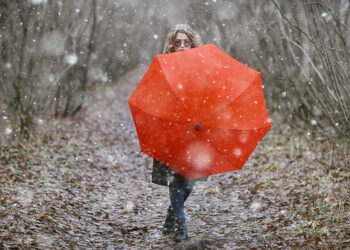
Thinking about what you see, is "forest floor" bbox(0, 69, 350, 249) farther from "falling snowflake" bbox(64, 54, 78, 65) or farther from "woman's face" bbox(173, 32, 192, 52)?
"falling snowflake" bbox(64, 54, 78, 65)

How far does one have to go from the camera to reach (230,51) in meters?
11.4

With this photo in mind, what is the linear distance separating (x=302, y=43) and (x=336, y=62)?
183 centimetres

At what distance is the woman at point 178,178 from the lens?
12.7 feet

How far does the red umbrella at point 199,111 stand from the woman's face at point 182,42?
28.9 inches

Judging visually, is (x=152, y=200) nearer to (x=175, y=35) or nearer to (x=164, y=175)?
(x=164, y=175)

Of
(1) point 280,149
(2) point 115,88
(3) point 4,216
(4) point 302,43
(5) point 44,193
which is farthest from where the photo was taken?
(2) point 115,88

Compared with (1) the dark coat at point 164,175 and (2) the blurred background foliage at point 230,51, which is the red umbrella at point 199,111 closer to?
(1) the dark coat at point 164,175

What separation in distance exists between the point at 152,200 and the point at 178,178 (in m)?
2.12

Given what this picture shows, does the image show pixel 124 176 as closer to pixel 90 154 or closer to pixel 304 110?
pixel 90 154

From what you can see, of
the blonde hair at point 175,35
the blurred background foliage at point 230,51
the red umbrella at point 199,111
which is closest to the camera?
Result: the red umbrella at point 199,111

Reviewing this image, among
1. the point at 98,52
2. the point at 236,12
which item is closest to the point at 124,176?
the point at 236,12

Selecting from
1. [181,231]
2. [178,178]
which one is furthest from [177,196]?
[181,231]

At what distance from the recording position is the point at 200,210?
17.3ft

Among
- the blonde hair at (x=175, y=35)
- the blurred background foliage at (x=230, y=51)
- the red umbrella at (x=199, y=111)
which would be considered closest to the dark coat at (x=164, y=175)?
the red umbrella at (x=199, y=111)
